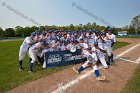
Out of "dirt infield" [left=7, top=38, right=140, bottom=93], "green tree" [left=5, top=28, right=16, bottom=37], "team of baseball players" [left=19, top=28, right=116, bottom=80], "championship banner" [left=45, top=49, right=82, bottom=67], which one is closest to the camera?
"dirt infield" [left=7, top=38, right=140, bottom=93]

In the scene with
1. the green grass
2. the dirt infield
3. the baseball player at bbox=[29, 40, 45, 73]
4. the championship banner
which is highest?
the baseball player at bbox=[29, 40, 45, 73]

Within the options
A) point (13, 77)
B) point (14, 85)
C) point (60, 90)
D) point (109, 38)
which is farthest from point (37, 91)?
point (109, 38)

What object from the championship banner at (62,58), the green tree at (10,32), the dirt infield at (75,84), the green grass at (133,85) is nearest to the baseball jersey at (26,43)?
the championship banner at (62,58)

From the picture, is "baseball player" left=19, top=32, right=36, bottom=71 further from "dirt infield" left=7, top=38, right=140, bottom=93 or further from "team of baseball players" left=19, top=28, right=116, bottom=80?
"dirt infield" left=7, top=38, right=140, bottom=93

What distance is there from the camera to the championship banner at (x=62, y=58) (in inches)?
411

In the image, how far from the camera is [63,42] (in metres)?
12.0

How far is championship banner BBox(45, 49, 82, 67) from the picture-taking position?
34.3ft

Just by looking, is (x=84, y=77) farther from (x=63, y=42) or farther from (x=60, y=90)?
(x=63, y=42)

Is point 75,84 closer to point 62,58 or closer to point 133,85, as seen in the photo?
point 133,85

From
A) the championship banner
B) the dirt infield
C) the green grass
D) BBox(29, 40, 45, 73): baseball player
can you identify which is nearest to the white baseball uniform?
BBox(29, 40, 45, 73): baseball player

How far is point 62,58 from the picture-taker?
1099 centimetres

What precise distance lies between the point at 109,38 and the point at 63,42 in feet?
9.26

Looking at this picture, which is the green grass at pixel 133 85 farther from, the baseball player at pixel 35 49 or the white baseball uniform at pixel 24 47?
the white baseball uniform at pixel 24 47

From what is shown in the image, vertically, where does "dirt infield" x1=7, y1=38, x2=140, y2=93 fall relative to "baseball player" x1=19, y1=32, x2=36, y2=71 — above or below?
below
